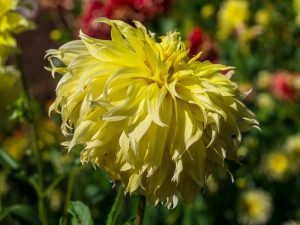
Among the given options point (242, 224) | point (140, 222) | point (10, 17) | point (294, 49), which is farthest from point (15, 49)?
point (294, 49)

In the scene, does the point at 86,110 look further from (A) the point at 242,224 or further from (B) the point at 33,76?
(B) the point at 33,76

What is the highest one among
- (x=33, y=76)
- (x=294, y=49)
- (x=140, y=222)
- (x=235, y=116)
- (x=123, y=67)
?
(x=123, y=67)

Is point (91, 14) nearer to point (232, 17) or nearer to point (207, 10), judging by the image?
point (232, 17)

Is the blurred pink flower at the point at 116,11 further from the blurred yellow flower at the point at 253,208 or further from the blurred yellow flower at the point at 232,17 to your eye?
the blurred yellow flower at the point at 232,17

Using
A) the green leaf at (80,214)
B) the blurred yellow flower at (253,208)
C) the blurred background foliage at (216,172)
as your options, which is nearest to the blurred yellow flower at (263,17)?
the blurred background foliage at (216,172)

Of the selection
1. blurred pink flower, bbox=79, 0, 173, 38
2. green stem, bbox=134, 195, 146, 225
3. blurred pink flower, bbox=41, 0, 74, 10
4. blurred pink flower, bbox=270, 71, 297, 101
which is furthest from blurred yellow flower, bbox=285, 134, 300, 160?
green stem, bbox=134, 195, 146, 225

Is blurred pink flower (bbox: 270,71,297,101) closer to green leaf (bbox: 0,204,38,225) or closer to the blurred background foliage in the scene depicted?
the blurred background foliage
